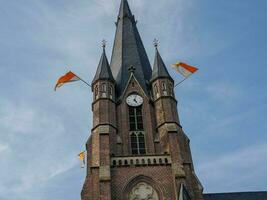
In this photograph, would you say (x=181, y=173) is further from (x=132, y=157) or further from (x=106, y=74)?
(x=106, y=74)

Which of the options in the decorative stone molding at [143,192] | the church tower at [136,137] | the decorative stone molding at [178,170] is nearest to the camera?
the decorative stone molding at [143,192]

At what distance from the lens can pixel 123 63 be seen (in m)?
37.5

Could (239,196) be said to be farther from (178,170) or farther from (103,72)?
(103,72)

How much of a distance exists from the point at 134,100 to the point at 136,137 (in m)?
3.64

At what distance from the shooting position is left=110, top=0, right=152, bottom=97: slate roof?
1414 inches

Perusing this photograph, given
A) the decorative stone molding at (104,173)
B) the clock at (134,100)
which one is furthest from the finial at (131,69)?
the decorative stone molding at (104,173)

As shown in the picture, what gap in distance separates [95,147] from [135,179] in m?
3.78

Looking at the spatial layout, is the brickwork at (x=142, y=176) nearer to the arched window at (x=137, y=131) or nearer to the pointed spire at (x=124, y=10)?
the arched window at (x=137, y=131)

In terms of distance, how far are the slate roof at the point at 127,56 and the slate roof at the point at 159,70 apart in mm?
1148

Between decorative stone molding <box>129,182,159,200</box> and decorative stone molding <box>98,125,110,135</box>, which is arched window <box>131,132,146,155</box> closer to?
decorative stone molding <box>98,125,110,135</box>

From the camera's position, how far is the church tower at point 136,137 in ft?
88.6

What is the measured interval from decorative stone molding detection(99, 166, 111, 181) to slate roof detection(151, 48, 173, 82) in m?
10.1

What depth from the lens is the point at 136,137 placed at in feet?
104

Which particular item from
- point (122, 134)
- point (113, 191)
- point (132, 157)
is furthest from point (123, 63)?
point (113, 191)
